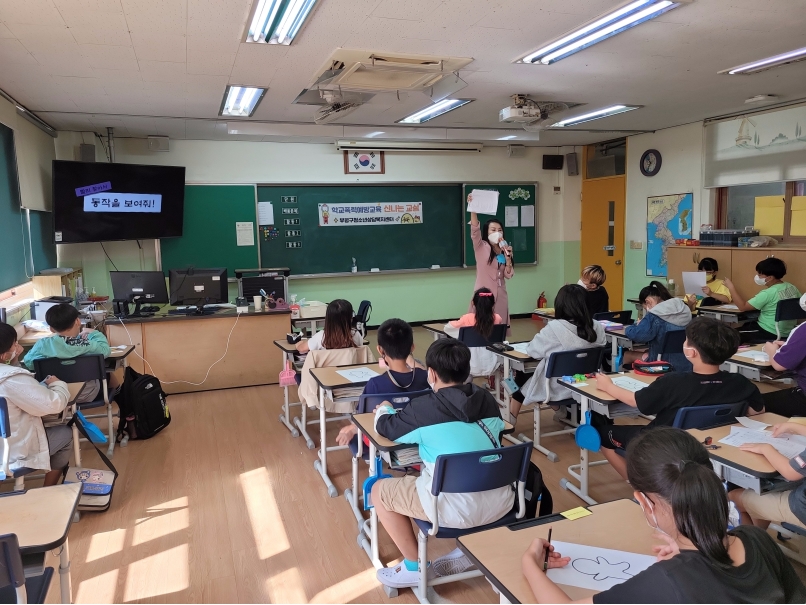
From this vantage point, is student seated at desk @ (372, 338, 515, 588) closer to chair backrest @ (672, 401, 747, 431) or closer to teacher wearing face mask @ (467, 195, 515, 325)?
chair backrest @ (672, 401, 747, 431)

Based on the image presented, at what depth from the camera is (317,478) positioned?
12.0 feet

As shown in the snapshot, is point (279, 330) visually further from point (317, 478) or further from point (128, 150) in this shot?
point (128, 150)

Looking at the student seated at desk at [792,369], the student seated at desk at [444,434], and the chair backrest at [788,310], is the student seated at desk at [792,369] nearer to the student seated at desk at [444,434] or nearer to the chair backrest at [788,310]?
the chair backrest at [788,310]

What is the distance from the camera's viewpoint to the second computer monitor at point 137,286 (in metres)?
5.51

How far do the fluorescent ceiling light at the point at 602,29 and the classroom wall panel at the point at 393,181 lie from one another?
4.06m

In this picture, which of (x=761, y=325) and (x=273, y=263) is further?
(x=273, y=263)

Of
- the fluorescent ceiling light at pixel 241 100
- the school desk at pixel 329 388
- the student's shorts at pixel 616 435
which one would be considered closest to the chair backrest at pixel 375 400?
the school desk at pixel 329 388

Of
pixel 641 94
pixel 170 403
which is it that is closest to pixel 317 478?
pixel 170 403

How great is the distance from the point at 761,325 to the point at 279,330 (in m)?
4.44

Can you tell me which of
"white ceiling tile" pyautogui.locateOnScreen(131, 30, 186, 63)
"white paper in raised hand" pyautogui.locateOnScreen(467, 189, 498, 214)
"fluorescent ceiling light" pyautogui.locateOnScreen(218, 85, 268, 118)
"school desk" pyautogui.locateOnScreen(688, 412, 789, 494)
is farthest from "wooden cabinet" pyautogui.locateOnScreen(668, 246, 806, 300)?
"white ceiling tile" pyautogui.locateOnScreen(131, 30, 186, 63)

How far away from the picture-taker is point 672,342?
14.0ft

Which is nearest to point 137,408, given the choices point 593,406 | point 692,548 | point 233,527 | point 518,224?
point 233,527

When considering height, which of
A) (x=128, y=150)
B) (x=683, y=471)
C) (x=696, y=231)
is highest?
(x=128, y=150)

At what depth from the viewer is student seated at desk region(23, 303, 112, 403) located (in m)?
3.74
